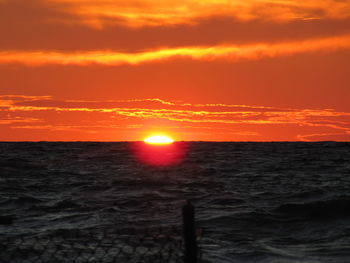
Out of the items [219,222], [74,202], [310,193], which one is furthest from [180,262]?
[310,193]

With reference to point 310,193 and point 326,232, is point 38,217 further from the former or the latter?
point 310,193

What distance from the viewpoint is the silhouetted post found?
790 centimetres

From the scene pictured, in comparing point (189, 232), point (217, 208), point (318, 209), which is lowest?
point (189, 232)

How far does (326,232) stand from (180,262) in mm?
8030

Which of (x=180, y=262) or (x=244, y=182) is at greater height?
(x=244, y=182)

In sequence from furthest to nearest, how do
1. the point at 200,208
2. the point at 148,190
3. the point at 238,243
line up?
the point at 148,190 < the point at 200,208 < the point at 238,243

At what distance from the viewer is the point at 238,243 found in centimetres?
1648

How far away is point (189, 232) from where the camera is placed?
7957 mm

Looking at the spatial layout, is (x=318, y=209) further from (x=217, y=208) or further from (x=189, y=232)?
(x=189, y=232)

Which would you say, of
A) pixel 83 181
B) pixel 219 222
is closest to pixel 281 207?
pixel 219 222

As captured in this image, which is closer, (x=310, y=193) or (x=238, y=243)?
(x=238, y=243)

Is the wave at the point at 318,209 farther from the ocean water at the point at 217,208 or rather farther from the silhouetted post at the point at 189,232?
the silhouetted post at the point at 189,232

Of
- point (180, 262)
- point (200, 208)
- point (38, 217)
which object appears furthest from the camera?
point (200, 208)

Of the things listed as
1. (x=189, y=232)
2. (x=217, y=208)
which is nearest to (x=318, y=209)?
(x=217, y=208)
